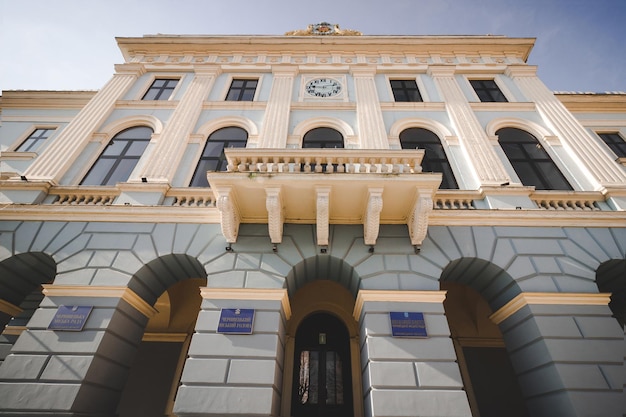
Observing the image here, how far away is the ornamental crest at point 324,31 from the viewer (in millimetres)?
14125

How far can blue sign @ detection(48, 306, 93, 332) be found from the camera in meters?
5.89

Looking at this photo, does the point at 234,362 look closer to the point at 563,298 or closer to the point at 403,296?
the point at 403,296

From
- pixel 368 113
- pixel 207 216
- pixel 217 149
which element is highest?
pixel 368 113

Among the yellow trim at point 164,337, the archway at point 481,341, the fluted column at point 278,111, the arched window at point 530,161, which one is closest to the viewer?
the archway at point 481,341

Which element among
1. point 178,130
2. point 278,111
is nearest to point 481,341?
point 278,111

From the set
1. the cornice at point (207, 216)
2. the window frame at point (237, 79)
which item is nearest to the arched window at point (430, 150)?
the cornice at point (207, 216)

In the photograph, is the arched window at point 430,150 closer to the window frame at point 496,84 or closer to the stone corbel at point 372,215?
the window frame at point 496,84

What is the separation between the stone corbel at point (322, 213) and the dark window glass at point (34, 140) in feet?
37.7

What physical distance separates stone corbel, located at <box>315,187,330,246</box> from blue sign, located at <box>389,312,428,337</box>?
82.6 inches

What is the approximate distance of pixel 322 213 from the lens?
6625 millimetres

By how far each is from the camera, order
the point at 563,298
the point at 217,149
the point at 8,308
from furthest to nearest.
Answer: the point at 217,149, the point at 8,308, the point at 563,298

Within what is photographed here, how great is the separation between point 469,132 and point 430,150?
133cm

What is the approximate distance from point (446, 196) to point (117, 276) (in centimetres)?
782

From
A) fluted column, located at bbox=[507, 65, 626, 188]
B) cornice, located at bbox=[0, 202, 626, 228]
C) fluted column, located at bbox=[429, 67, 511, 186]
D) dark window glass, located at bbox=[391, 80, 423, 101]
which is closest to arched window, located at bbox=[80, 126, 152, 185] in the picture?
cornice, located at bbox=[0, 202, 626, 228]
